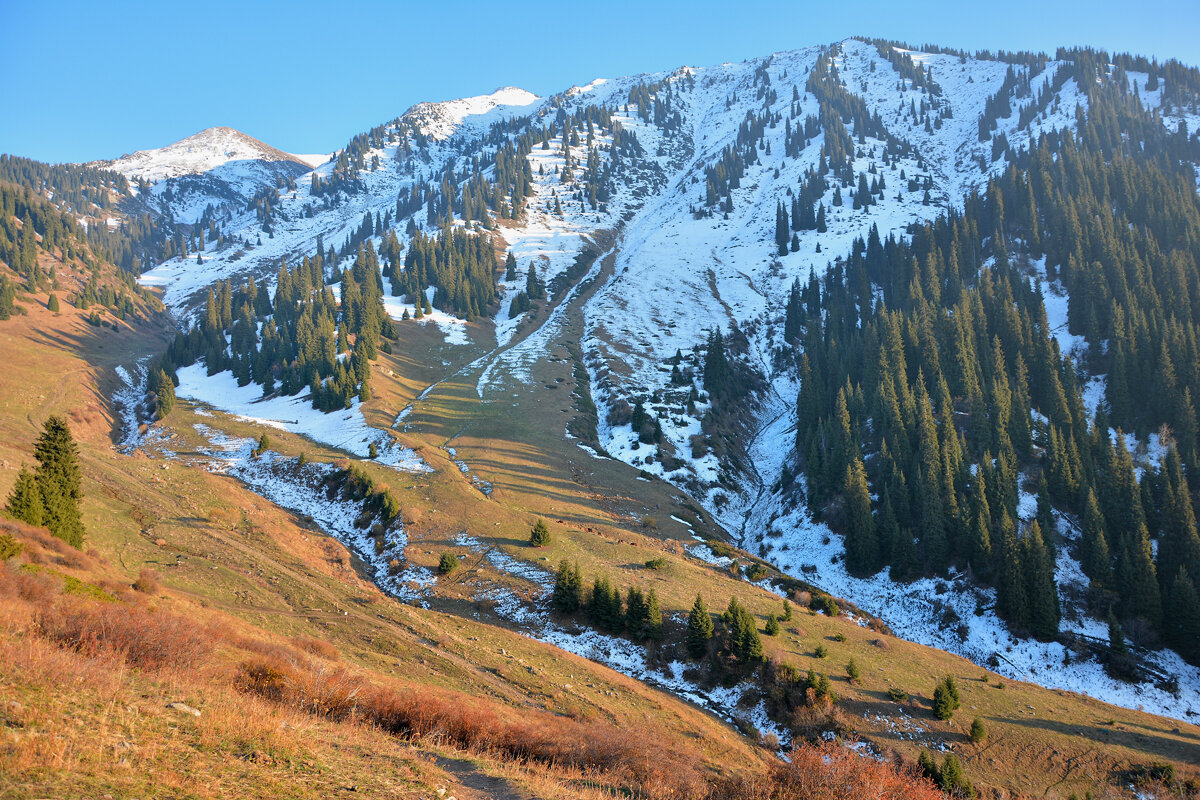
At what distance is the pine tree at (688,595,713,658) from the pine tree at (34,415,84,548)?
35392 millimetres

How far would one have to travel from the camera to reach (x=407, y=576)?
42.1 meters

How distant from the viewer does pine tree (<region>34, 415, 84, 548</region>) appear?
28.6 meters

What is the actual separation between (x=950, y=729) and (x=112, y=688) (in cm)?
3776

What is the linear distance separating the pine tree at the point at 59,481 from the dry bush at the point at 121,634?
45.8 feet

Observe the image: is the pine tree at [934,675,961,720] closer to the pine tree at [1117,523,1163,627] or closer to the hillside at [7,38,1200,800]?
the hillside at [7,38,1200,800]

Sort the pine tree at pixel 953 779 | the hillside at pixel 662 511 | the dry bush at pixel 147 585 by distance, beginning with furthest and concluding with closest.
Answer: the dry bush at pixel 147 585 < the pine tree at pixel 953 779 < the hillside at pixel 662 511

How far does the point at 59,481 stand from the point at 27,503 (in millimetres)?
2270

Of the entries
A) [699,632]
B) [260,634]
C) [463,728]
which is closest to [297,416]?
[260,634]

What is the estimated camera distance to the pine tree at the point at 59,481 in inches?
1128

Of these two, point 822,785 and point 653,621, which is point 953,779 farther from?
point 653,621

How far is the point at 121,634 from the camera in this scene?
16.5m

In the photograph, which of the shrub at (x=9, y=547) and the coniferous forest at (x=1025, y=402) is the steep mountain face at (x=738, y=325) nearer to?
the coniferous forest at (x=1025, y=402)

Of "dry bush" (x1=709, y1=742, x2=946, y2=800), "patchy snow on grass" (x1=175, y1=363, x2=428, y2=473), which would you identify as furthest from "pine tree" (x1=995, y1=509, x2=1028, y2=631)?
"patchy snow on grass" (x1=175, y1=363, x2=428, y2=473)

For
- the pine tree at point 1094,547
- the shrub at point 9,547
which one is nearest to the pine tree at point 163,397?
the shrub at point 9,547
